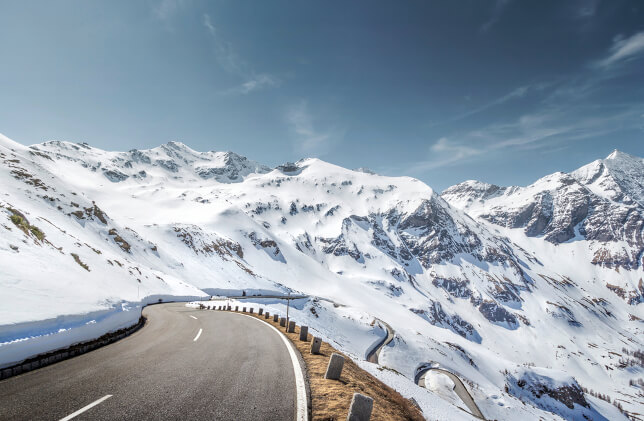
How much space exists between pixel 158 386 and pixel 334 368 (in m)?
4.98

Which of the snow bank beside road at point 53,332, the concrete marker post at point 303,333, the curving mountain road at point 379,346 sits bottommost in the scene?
the curving mountain road at point 379,346

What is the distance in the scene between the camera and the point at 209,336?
618 inches

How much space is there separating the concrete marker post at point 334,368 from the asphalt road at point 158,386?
3.70 feet

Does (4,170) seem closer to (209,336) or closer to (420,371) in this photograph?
(209,336)

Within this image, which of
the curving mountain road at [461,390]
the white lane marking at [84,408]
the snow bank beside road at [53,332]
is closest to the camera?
the white lane marking at [84,408]

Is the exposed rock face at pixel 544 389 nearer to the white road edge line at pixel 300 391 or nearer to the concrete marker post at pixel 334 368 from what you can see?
the white road edge line at pixel 300 391

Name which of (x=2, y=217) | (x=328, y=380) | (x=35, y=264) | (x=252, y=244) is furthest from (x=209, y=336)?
(x=252, y=244)

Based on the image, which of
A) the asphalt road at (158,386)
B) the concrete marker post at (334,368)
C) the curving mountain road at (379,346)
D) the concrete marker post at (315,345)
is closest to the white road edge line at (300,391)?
the asphalt road at (158,386)

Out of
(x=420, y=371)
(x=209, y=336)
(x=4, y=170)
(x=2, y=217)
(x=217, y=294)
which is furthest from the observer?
(x=217, y=294)

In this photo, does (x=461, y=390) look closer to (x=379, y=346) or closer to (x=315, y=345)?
(x=379, y=346)

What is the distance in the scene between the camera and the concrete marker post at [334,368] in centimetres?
950

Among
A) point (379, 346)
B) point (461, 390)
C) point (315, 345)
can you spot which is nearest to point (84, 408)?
point (315, 345)

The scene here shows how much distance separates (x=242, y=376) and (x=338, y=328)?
70.9 m

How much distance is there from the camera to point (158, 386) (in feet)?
24.5
